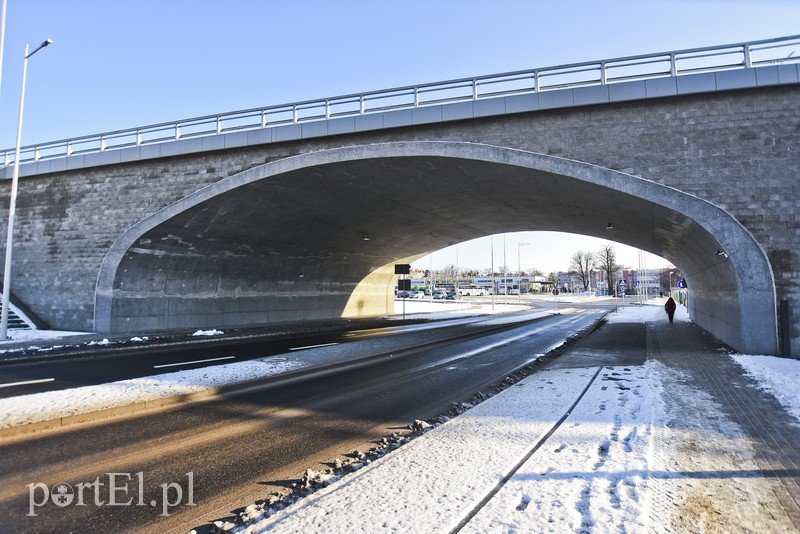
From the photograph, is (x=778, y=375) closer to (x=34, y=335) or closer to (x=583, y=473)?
(x=583, y=473)

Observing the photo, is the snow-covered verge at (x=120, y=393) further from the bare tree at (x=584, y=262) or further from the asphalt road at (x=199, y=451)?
the bare tree at (x=584, y=262)

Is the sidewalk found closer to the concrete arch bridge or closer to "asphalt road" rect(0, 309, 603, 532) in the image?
"asphalt road" rect(0, 309, 603, 532)

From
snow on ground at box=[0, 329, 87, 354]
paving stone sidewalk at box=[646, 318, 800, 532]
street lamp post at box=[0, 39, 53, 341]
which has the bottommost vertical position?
paving stone sidewalk at box=[646, 318, 800, 532]

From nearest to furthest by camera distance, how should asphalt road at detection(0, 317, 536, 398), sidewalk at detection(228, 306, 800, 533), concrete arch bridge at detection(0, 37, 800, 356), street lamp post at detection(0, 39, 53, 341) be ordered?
sidewalk at detection(228, 306, 800, 533) → asphalt road at detection(0, 317, 536, 398) → concrete arch bridge at detection(0, 37, 800, 356) → street lamp post at detection(0, 39, 53, 341)

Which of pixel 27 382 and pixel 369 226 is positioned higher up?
pixel 369 226

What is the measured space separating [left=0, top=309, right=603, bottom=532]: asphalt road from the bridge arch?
8.25 meters

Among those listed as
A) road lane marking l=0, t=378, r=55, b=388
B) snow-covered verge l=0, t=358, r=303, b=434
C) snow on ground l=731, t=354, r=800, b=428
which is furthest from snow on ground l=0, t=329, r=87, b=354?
snow on ground l=731, t=354, r=800, b=428

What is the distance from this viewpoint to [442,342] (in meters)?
17.6

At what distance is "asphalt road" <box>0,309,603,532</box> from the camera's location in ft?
12.4

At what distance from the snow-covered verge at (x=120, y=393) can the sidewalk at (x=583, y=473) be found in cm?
486

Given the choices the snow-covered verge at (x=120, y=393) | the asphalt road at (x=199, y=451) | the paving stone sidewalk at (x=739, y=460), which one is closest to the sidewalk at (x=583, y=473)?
the paving stone sidewalk at (x=739, y=460)

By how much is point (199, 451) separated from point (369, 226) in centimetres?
2146

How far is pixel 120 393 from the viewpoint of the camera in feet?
25.8

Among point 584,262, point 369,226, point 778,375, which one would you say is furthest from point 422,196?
point 584,262
